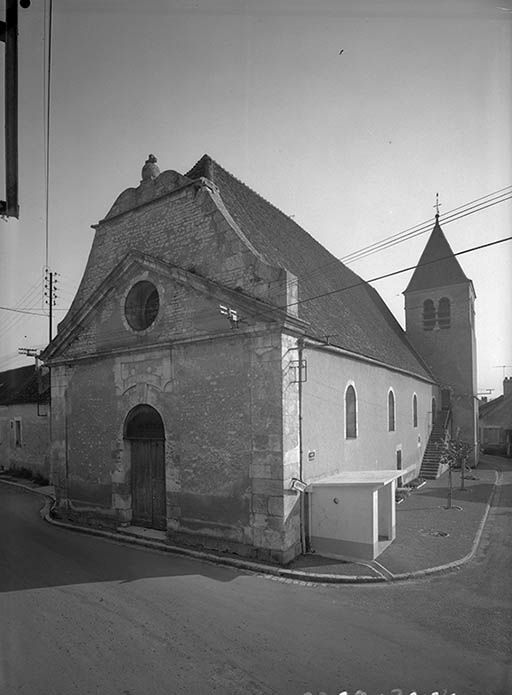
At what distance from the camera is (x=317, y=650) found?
616 cm

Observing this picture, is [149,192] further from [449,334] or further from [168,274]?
[449,334]

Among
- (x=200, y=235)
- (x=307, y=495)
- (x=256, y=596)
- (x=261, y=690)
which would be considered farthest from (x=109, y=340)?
(x=261, y=690)

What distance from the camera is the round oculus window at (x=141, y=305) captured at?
13.0 meters

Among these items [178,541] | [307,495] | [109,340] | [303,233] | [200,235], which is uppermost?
[303,233]

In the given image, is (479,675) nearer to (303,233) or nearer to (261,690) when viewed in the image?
(261,690)

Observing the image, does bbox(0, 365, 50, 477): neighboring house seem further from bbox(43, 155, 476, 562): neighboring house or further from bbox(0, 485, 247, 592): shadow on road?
bbox(0, 485, 247, 592): shadow on road

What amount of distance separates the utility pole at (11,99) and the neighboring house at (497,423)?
39.8m

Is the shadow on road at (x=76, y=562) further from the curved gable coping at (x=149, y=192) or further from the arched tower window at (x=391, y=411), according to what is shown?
the arched tower window at (x=391, y=411)

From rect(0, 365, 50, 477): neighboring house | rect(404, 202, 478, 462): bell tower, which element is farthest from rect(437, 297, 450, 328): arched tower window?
rect(0, 365, 50, 477): neighboring house

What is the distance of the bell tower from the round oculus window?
67.1 feet

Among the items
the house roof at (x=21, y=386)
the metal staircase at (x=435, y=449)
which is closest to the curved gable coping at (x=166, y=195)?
the house roof at (x=21, y=386)

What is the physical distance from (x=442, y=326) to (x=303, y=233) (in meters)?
13.8

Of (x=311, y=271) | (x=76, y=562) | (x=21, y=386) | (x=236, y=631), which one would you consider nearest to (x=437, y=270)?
(x=311, y=271)

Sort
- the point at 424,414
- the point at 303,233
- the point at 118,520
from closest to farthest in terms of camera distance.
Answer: the point at 118,520, the point at 303,233, the point at 424,414
